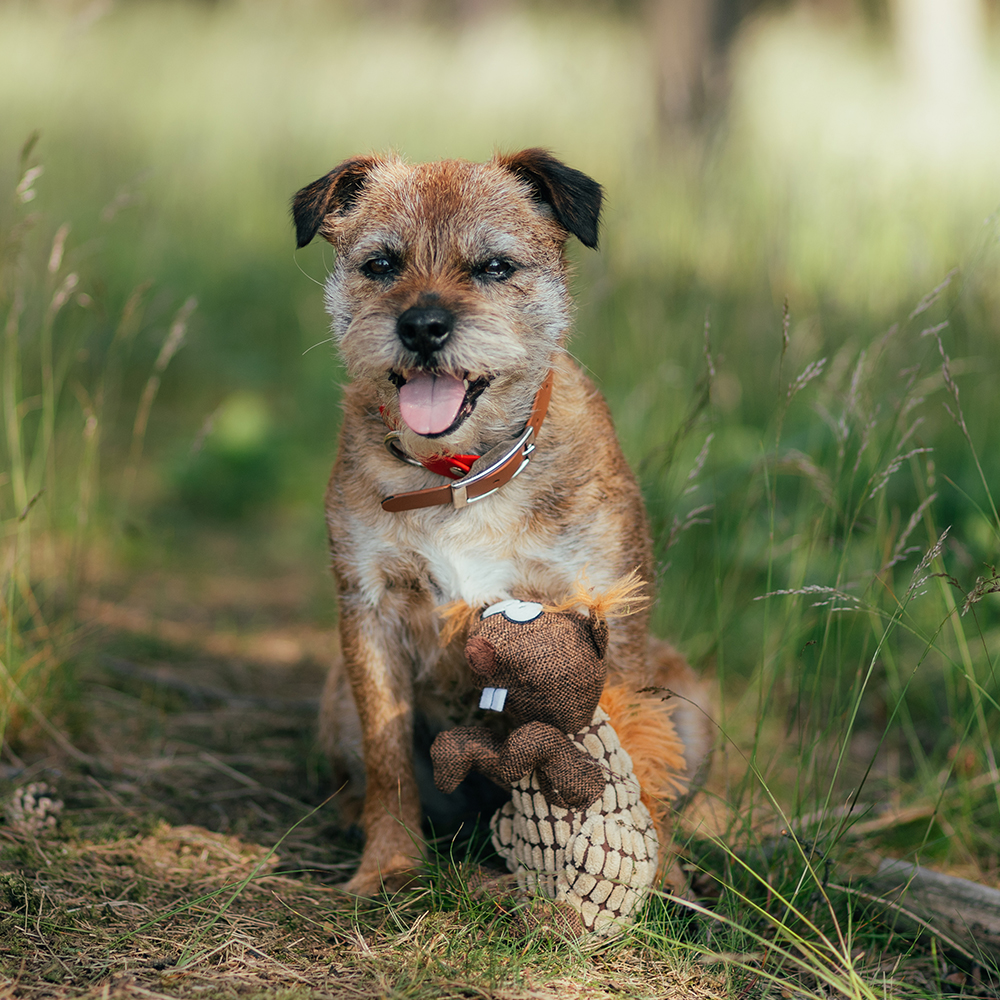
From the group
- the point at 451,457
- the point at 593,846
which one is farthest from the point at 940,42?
the point at 593,846

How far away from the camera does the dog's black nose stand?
2.22 meters

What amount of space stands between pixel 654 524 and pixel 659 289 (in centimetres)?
239

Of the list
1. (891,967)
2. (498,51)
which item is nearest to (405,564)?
(891,967)

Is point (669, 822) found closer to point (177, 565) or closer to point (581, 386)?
point (581, 386)

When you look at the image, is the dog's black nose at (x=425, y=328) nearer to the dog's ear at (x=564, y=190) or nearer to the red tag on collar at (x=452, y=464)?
the red tag on collar at (x=452, y=464)

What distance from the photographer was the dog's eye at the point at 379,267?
2.57 meters

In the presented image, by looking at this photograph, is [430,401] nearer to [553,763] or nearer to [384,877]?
[553,763]

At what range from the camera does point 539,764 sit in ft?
6.79

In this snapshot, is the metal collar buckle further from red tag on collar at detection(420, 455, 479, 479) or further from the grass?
the grass

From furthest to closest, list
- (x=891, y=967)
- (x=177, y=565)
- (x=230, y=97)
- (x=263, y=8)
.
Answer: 1. (x=263, y=8)
2. (x=230, y=97)
3. (x=177, y=565)
4. (x=891, y=967)

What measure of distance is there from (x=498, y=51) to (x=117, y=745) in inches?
437

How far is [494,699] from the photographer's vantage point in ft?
6.86

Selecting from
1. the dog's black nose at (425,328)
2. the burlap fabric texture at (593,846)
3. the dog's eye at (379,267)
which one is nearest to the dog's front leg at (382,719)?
the burlap fabric texture at (593,846)

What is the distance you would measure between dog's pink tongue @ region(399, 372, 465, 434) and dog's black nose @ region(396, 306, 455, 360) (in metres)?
0.10
